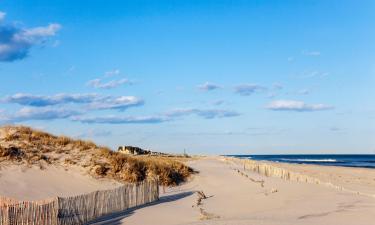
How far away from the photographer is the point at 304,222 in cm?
1845

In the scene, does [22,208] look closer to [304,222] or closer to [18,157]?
[304,222]

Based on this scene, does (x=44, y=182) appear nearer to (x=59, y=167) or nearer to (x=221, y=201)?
(x=59, y=167)

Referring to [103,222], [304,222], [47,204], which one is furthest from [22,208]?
[304,222]

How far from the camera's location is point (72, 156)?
2969 centimetres

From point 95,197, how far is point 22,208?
158 inches

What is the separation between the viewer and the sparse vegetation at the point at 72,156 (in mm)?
28188

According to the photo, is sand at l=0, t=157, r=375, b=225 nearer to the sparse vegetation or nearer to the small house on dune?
the sparse vegetation

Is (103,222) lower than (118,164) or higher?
lower

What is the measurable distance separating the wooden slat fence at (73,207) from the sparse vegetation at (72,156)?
615 cm

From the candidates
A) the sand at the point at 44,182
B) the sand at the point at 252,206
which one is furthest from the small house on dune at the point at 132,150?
the sand at the point at 44,182

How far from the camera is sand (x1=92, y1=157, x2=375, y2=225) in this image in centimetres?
1902

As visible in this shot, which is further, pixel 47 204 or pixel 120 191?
pixel 120 191

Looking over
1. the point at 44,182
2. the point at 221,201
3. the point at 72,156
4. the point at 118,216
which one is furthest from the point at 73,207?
the point at 72,156

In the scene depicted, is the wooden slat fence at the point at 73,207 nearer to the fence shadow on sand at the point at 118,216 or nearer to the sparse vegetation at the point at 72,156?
the fence shadow on sand at the point at 118,216
